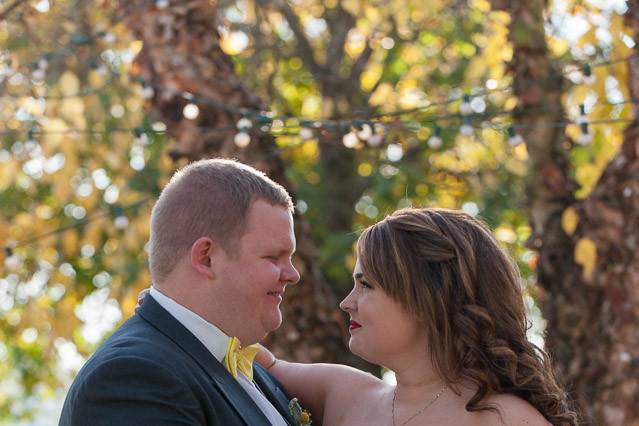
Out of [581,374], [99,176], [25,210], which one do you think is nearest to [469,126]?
[581,374]

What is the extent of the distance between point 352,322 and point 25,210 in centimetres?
723

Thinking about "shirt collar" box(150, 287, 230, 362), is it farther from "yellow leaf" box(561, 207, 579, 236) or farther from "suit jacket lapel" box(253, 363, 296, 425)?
"yellow leaf" box(561, 207, 579, 236)

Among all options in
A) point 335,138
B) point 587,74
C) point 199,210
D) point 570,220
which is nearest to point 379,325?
point 199,210

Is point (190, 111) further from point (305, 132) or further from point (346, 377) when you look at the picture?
point (346, 377)

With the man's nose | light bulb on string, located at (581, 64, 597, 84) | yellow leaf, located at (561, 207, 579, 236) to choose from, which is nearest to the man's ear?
the man's nose

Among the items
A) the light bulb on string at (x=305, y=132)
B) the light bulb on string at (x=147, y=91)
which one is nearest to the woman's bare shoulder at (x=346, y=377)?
the light bulb on string at (x=305, y=132)

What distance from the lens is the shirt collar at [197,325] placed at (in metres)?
3.05

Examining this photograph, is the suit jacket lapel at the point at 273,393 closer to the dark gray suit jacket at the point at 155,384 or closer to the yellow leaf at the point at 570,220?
the dark gray suit jacket at the point at 155,384

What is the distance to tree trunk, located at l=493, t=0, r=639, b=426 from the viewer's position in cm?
543

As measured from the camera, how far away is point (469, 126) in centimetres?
454

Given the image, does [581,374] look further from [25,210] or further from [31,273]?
[25,210]

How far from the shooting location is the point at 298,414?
11.3 feet

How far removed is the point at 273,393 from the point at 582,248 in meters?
2.26

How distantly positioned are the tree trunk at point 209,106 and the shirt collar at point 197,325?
8.12 feet
